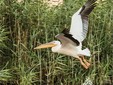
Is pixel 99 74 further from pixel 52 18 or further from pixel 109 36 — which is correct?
pixel 52 18

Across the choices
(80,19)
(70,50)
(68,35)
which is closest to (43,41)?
(70,50)

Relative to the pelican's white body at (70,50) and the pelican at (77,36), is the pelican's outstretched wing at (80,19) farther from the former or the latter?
the pelican's white body at (70,50)

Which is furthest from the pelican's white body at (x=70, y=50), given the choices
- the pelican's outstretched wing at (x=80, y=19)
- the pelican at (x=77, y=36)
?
the pelican's outstretched wing at (x=80, y=19)

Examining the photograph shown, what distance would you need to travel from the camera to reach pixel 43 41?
596 centimetres

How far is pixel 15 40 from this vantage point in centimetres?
599

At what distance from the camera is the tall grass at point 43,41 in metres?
5.70

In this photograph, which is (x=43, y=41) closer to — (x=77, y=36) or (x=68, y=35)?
(x=77, y=36)

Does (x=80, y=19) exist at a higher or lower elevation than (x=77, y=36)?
higher

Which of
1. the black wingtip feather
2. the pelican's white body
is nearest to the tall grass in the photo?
the pelican's white body

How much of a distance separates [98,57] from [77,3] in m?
0.79

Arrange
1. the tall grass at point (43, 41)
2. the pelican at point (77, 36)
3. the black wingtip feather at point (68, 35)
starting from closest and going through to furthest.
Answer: the black wingtip feather at point (68, 35) < the pelican at point (77, 36) < the tall grass at point (43, 41)

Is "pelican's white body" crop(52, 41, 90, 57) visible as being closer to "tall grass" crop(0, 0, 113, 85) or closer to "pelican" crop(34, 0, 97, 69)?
"pelican" crop(34, 0, 97, 69)

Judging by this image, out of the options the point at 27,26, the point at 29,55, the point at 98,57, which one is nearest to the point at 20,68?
the point at 29,55

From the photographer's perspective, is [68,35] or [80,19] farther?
[80,19]
